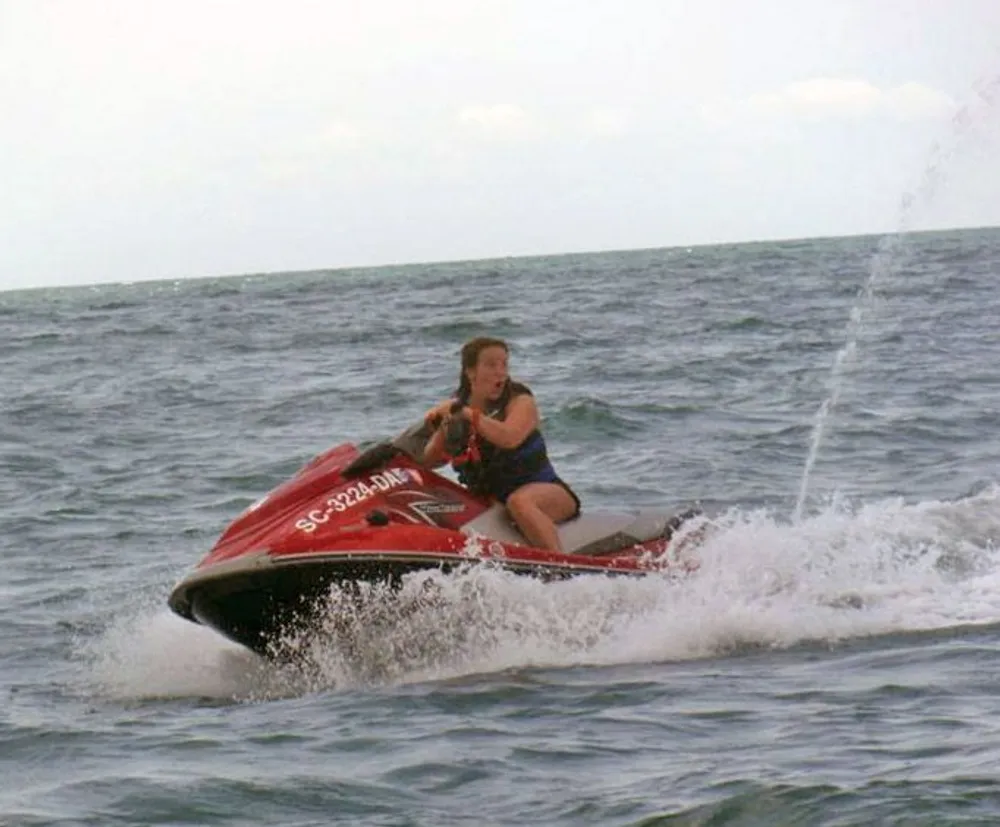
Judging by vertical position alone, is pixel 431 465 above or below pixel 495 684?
above

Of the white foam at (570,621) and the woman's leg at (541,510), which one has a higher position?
the woman's leg at (541,510)

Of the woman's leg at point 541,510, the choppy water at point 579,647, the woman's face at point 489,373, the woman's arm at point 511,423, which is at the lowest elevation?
the choppy water at point 579,647

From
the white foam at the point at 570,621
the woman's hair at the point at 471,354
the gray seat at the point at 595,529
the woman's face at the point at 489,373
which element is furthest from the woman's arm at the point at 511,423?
the white foam at the point at 570,621

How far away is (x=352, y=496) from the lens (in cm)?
905

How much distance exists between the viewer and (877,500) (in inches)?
554

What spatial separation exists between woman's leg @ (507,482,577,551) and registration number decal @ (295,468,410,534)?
545mm

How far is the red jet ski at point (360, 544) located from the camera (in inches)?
341

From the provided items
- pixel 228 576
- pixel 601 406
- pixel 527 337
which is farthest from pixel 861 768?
pixel 527 337

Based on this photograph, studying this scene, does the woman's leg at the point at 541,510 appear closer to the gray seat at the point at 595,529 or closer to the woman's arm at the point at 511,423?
the gray seat at the point at 595,529

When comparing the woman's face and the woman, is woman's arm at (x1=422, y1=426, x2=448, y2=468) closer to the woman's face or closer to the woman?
the woman

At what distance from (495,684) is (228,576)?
4.05ft

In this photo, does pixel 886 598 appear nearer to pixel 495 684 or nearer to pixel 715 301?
pixel 495 684

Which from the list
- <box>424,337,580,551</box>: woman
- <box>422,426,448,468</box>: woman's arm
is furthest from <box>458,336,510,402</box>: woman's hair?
<box>422,426,448,468</box>: woman's arm

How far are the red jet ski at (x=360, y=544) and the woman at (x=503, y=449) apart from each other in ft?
0.34
